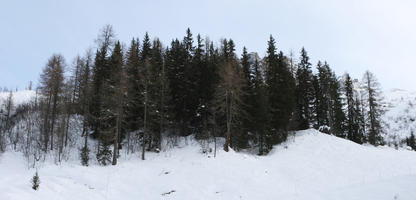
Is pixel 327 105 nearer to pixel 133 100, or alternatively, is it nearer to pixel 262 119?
pixel 262 119

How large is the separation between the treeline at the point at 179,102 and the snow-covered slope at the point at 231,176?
107 inches

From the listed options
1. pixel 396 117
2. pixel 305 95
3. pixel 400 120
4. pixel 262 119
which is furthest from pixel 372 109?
pixel 396 117

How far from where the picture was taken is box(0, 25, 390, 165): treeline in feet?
Result: 77.2

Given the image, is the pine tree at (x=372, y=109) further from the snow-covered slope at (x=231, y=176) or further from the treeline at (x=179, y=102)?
the snow-covered slope at (x=231, y=176)

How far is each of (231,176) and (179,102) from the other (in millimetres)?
14184

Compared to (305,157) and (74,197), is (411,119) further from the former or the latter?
(74,197)

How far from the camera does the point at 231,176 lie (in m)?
17.2

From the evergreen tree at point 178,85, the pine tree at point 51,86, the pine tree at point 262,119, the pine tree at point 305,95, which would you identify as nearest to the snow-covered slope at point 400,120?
the pine tree at point 305,95

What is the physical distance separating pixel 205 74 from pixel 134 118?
10386 millimetres

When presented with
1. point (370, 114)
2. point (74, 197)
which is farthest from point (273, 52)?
point (74, 197)

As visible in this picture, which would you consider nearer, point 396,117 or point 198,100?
point 198,100

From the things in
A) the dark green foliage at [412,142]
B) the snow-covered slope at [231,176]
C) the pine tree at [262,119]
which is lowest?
the snow-covered slope at [231,176]

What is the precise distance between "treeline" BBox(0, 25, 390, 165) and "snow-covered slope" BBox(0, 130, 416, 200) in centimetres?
272

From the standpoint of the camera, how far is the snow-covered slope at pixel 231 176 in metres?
11.0
